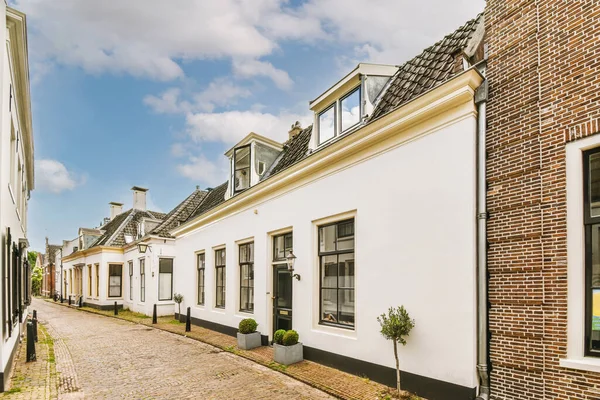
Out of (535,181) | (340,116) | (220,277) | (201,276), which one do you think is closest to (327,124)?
(340,116)

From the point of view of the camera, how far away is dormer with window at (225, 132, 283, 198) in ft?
40.4

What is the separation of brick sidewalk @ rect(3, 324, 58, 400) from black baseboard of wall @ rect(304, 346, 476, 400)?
195 inches

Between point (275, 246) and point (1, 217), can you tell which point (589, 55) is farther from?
point (1, 217)

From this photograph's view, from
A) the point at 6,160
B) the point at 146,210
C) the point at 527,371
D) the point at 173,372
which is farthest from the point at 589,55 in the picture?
the point at 146,210

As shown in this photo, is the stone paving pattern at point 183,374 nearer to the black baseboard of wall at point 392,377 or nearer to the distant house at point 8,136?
the black baseboard of wall at point 392,377

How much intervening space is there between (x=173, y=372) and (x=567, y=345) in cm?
704

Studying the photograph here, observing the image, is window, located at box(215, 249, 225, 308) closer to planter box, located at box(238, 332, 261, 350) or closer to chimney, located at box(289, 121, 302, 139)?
planter box, located at box(238, 332, 261, 350)

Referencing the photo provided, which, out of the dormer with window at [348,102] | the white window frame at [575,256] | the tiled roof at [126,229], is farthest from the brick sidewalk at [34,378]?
the tiled roof at [126,229]

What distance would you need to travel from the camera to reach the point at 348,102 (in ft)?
28.2

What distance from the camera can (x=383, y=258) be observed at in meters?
6.82

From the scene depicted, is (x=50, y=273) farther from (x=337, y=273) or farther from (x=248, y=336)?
(x=337, y=273)

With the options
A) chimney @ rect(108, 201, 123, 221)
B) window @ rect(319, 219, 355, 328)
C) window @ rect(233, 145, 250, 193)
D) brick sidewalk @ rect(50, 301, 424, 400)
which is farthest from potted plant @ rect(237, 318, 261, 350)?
chimney @ rect(108, 201, 123, 221)

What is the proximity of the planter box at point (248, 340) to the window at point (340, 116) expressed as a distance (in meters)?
5.39

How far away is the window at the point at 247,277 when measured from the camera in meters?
11.6
